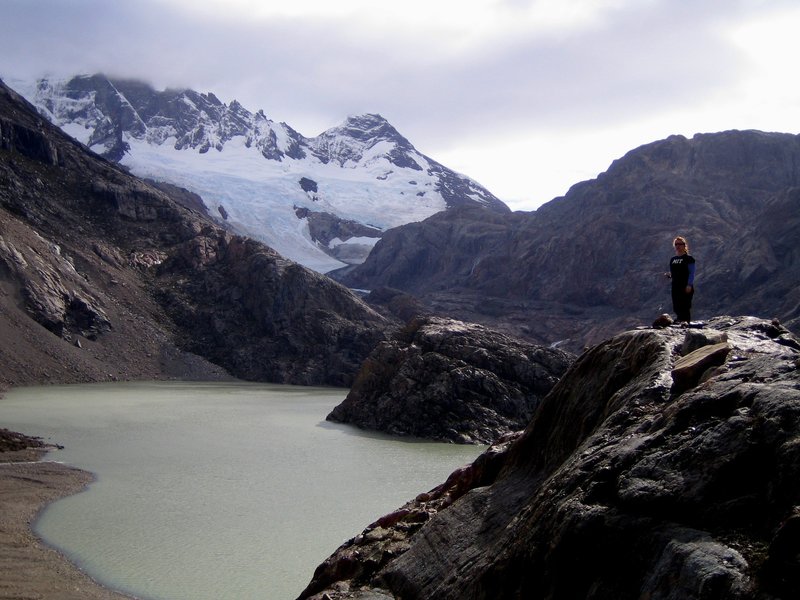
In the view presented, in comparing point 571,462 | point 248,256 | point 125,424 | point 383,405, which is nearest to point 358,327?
point 248,256

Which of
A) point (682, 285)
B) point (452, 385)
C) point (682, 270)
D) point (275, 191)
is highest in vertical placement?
point (275, 191)

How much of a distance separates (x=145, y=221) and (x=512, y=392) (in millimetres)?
57113

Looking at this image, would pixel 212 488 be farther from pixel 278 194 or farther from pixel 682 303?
pixel 278 194

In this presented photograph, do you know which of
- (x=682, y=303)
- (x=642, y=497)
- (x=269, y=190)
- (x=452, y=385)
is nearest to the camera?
(x=642, y=497)

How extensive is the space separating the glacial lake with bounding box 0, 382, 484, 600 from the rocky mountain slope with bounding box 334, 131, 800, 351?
166 ft

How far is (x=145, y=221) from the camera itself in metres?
86.0

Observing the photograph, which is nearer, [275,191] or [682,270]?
[682,270]

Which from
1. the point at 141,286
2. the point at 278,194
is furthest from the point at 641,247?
the point at 278,194

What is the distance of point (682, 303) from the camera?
10.1 meters

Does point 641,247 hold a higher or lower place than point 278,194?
lower

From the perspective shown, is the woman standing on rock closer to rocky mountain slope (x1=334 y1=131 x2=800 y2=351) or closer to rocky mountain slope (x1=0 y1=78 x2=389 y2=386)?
rocky mountain slope (x1=0 y1=78 x2=389 y2=386)

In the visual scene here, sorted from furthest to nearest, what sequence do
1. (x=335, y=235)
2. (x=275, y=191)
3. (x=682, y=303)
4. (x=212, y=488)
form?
(x=335, y=235), (x=275, y=191), (x=212, y=488), (x=682, y=303)

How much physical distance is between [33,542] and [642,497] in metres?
15.5

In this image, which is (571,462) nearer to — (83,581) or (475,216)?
(83,581)
